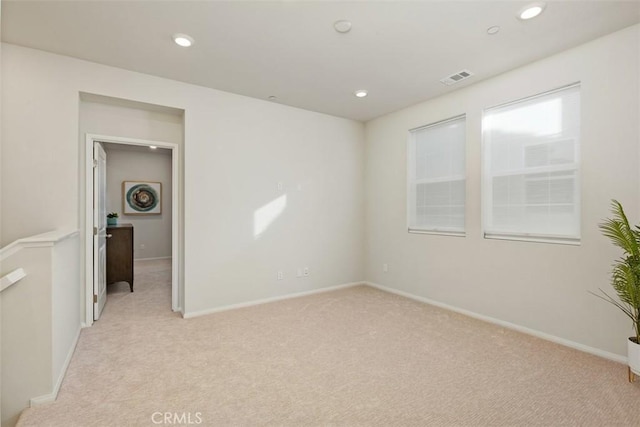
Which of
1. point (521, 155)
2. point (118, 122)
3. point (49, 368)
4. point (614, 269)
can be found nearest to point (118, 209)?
point (118, 122)

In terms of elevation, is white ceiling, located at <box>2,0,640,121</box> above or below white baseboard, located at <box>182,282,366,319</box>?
above

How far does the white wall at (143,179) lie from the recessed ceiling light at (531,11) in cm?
722

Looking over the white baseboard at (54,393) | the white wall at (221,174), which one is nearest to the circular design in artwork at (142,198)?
the white wall at (221,174)

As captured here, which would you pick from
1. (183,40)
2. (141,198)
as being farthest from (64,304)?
(141,198)

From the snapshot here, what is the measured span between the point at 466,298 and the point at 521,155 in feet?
5.82

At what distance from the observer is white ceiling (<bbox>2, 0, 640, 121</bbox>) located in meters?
2.33

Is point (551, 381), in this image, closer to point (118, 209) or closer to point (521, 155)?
point (521, 155)

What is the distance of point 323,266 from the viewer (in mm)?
4883

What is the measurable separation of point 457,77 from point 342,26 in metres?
1.68

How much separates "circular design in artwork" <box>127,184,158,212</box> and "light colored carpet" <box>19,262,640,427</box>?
15.1 feet

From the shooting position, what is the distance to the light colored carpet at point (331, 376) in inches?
75.9

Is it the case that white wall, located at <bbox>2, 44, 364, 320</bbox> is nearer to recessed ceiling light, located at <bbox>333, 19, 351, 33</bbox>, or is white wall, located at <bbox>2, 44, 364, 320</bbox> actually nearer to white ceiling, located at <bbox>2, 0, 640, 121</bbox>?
white ceiling, located at <bbox>2, 0, 640, 121</bbox>

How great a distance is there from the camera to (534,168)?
320 cm

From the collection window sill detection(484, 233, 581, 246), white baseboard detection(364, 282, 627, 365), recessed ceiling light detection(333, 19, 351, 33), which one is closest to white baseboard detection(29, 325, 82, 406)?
recessed ceiling light detection(333, 19, 351, 33)
